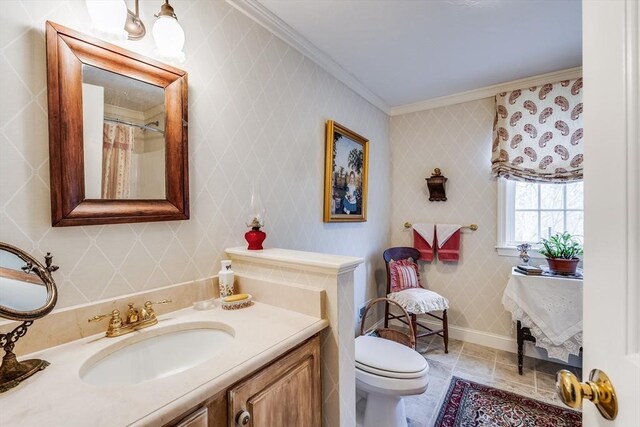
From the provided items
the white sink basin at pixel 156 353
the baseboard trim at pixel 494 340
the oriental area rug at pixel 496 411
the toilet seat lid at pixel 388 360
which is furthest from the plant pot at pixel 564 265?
the white sink basin at pixel 156 353

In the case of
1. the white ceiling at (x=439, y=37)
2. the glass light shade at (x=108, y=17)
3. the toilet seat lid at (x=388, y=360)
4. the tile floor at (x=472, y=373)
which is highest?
the white ceiling at (x=439, y=37)

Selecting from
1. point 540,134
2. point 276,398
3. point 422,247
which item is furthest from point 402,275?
point 276,398

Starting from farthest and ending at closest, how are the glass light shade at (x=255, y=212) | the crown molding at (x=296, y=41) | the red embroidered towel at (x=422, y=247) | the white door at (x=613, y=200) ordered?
the red embroidered towel at (x=422, y=247) → the crown molding at (x=296, y=41) → the glass light shade at (x=255, y=212) → the white door at (x=613, y=200)

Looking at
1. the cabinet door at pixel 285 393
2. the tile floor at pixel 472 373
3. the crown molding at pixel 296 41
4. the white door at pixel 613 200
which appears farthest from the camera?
the tile floor at pixel 472 373

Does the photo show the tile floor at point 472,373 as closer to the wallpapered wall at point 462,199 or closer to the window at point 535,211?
the wallpapered wall at point 462,199

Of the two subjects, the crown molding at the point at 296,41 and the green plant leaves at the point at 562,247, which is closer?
the crown molding at the point at 296,41

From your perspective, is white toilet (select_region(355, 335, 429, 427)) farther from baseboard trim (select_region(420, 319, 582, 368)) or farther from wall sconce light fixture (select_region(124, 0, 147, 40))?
wall sconce light fixture (select_region(124, 0, 147, 40))

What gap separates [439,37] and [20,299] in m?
2.46

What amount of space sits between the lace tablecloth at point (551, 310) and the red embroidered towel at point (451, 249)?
0.62 metres

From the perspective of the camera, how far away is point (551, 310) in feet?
6.95

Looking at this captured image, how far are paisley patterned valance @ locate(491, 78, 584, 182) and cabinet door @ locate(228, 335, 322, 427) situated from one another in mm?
2485

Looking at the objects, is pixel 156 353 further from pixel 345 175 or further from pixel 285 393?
pixel 345 175

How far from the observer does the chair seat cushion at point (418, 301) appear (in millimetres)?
2422

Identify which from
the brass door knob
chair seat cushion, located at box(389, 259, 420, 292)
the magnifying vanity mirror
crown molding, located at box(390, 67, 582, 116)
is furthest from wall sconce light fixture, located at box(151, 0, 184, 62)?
crown molding, located at box(390, 67, 582, 116)
